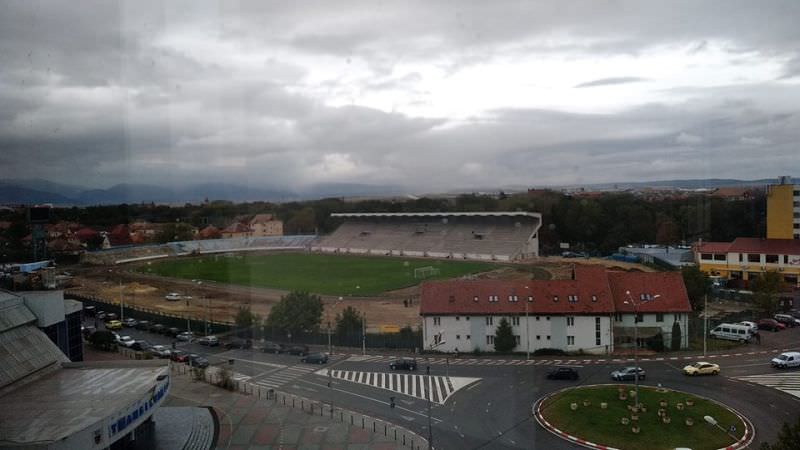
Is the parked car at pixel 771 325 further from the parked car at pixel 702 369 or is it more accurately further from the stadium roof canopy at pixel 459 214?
the stadium roof canopy at pixel 459 214

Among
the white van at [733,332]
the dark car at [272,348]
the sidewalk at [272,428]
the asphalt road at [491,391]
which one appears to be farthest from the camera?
the dark car at [272,348]

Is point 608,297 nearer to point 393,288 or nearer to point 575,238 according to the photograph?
point 393,288

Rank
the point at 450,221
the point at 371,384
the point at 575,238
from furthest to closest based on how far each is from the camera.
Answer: the point at 450,221 < the point at 575,238 < the point at 371,384

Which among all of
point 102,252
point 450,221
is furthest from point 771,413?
point 450,221

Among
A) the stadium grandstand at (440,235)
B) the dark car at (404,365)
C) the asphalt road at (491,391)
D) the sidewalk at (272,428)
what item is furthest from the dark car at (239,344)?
the stadium grandstand at (440,235)

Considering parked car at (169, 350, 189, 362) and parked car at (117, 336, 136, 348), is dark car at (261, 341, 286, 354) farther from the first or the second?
parked car at (117, 336, 136, 348)

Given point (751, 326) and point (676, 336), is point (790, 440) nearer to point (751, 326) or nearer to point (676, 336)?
point (676, 336)

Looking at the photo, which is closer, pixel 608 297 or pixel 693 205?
pixel 608 297
